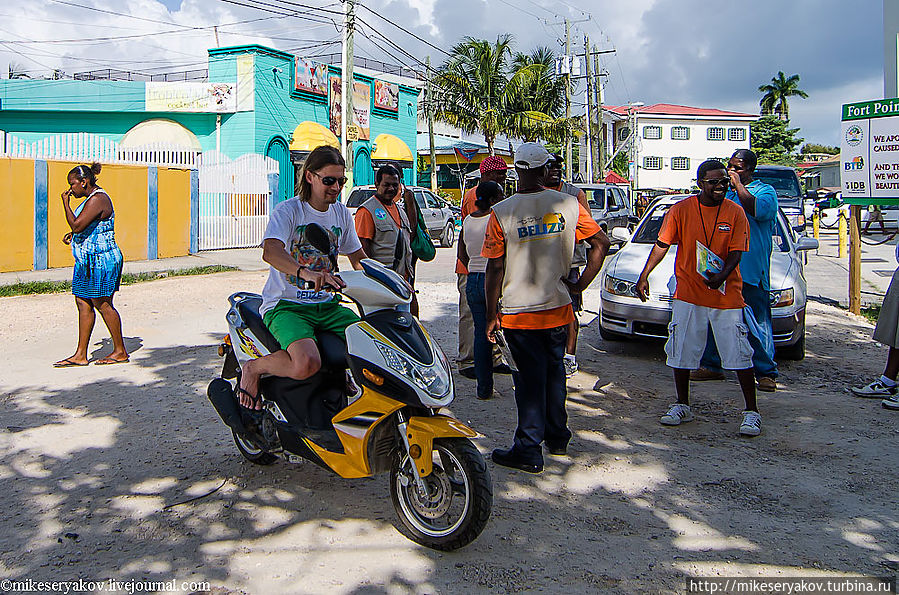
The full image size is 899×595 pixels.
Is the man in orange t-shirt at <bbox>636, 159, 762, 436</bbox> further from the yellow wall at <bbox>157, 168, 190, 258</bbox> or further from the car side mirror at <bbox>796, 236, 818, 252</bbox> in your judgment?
the yellow wall at <bbox>157, 168, 190, 258</bbox>

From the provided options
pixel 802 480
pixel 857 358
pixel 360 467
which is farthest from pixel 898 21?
pixel 360 467

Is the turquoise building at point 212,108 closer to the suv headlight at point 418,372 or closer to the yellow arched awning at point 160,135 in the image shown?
the yellow arched awning at point 160,135

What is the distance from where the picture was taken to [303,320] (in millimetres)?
4051

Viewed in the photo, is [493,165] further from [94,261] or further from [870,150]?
[870,150]

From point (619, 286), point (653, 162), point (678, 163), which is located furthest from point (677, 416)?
point (678, 163)

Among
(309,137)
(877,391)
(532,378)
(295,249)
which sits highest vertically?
(309,137)

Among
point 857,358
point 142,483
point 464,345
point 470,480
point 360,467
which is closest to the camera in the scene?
point 470,480

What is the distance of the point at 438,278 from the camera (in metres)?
14.5

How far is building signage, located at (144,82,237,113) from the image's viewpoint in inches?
1053

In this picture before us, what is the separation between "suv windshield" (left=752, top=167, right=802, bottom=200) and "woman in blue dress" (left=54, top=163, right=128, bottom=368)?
13376mm

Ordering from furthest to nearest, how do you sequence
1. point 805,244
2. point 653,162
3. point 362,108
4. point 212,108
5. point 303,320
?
1. point 653,162
2. point 362,108
3. point 212,108
4. point 805,244
5. point 303,320

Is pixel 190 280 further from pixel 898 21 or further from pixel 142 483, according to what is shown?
pixel 898 21

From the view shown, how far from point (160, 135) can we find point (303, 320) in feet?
85.5

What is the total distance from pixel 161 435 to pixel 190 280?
923cm
